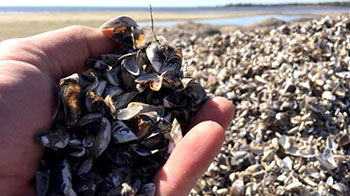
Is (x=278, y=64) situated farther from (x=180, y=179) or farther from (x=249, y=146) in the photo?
(x=180, y=179)

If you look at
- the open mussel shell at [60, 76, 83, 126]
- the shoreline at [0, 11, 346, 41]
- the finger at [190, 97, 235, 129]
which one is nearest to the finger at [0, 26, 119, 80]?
the open mussel shell at [60, 76, 83, 126]

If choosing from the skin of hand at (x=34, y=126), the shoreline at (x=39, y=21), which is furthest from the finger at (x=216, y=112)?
the shoreline at (x=39, y=21)

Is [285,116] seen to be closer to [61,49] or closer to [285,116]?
[285,116]

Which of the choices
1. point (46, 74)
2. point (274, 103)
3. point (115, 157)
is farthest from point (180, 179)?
point (274, 103)

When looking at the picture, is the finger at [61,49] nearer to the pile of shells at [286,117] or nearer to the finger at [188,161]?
the finger at [188,161]

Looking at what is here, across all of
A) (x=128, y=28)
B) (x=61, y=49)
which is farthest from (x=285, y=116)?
(x=61, y=49)

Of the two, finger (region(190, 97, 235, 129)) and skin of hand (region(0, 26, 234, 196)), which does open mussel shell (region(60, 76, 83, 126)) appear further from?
finger (region(190, 97, 235, 129))
